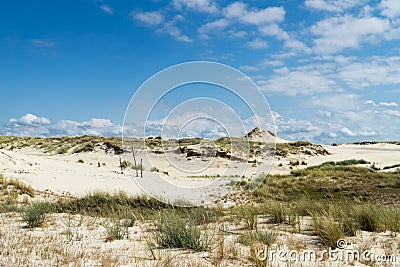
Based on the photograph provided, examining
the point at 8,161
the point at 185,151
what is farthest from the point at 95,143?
the point at 8,161

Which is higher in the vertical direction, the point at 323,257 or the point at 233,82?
the point at 233,82

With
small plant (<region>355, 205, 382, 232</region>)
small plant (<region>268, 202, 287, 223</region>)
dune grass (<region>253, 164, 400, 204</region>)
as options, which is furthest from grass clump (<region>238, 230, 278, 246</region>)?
dune grass (<region>253, 164, 400, 204</region>)

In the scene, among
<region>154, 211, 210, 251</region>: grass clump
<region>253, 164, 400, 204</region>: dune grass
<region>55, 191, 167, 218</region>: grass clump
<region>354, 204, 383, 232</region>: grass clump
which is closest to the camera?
<region>154, 211, 210, 251</region>: grass clump

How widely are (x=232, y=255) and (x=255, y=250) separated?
1.14 ft

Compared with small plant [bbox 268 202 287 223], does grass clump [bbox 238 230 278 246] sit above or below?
below

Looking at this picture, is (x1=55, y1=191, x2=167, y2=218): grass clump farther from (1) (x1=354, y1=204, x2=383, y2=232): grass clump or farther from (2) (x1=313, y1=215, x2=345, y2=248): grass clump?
(1) (x1=354, y1=204, x2=383, y2=232): grass clump

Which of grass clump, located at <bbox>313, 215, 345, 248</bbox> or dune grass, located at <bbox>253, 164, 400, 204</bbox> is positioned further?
dune grass, located at <bbox>253, 164, 400, 204</bbox>

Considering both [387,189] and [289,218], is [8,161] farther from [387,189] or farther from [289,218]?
[387,189]

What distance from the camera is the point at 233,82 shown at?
12.2 m

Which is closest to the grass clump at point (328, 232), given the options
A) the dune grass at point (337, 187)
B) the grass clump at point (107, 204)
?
the grass clump at point (107, 204)

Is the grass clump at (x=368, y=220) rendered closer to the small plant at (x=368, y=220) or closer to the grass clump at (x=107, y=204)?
the small plant at (x=368, y=220)

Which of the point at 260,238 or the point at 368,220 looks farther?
the point at 368,220

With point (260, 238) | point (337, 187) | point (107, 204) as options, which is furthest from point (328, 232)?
point (337, 187)

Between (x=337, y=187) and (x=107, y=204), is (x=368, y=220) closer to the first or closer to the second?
(x=107, y=204)
